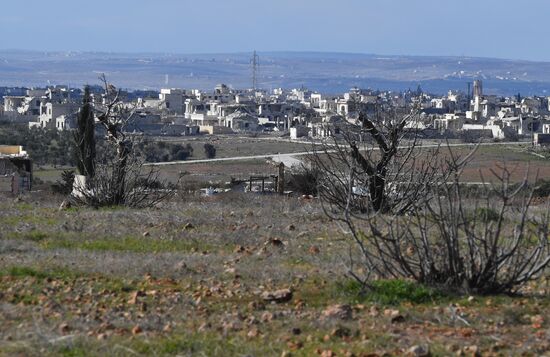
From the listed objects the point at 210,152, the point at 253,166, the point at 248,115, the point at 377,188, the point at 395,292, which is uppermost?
the point at 395,292

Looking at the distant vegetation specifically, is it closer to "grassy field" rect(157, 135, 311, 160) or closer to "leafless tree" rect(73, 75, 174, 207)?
"grassy field" rect(157, 135, 311, 160)

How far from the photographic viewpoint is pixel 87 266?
1009cm

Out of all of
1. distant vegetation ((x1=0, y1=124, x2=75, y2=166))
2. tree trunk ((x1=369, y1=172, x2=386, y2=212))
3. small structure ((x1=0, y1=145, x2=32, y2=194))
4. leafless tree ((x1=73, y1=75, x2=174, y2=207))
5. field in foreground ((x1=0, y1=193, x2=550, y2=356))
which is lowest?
distant vegetation ((x1=0, y1=124, x2=75, y2=166))

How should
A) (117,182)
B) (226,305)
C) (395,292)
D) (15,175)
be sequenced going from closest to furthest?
(226,305)
(395,292)
(117,182)
(15,175)

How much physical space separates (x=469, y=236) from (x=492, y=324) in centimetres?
93

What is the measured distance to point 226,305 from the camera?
27.4 feet

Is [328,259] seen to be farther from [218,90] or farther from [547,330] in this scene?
[218,90]

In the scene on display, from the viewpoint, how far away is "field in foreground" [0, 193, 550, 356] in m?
7.09

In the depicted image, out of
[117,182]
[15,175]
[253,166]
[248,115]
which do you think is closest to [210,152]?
[253,166]

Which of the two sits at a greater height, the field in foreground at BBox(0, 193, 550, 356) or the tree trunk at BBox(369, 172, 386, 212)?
the field in foreground at BBox(0, 193, 550, 356)

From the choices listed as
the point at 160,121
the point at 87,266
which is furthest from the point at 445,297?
the point at 160,121

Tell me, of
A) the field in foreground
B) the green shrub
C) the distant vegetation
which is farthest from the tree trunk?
the distant vegetation

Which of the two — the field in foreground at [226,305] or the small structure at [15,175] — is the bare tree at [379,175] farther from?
the small structure at [15,175]

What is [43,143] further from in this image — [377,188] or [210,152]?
[377,188]
